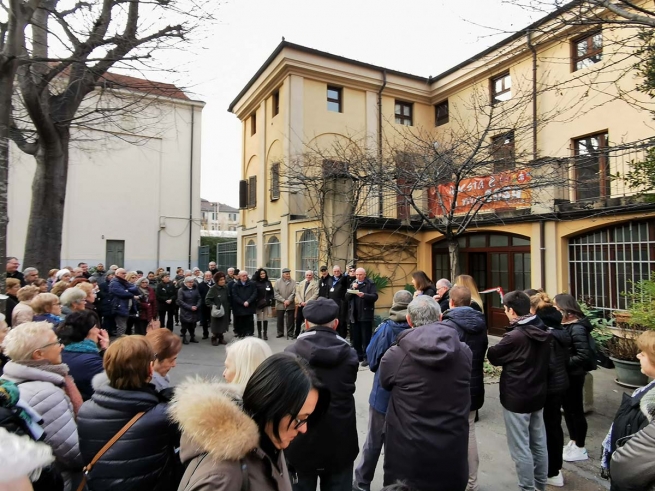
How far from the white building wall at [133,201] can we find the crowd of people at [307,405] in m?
18.8

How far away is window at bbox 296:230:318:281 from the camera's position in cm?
1262

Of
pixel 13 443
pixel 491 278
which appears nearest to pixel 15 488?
pixel 13 443

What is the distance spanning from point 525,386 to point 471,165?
5.76 metres

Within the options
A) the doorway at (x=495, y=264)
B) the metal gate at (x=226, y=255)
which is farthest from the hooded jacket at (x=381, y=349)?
the metal gate at (x=226, y=255)

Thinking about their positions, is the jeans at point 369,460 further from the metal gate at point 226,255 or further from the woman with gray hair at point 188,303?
the metal gate at point 226,255

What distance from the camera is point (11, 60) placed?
15.6 feet

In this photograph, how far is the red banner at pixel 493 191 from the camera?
29.0ft

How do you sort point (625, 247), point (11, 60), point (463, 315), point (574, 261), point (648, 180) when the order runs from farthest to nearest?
point (574, 261) → point (625, 247) → point (648, 180) → point (11, 60) → point (463, 315)

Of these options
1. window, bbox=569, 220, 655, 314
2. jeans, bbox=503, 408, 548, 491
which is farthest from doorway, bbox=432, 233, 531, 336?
jeans, bbox=503, 408, 548, 491

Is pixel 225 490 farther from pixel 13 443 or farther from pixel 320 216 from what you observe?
pixel 320 216

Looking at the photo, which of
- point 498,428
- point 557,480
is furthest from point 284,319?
point 557,480

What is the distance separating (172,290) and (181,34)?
5886 mm

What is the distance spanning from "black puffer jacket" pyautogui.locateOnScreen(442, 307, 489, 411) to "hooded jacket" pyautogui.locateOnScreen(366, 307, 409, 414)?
1.52ft

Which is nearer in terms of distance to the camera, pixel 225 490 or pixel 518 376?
pixel 225 490
